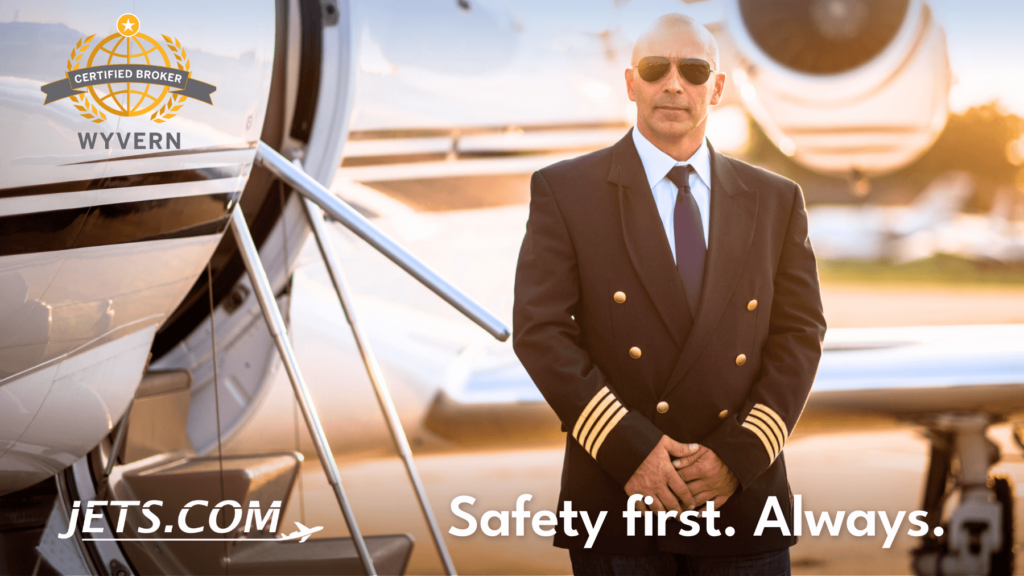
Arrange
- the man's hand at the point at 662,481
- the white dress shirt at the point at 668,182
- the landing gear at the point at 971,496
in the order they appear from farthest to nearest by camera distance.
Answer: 1. the landing gear at the point at 971,496
2. the white dress shirt at the point at 668,182
3. the man's hand at the point at 662,481

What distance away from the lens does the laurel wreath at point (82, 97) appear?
1.75m

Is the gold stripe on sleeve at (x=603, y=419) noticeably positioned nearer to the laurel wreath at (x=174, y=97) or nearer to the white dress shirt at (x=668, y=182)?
the white dress shirt at (x=668, y=182)

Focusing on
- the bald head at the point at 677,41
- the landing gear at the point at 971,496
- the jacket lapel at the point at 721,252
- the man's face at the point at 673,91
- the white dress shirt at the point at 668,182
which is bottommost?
the landing gear at the point at 971,496

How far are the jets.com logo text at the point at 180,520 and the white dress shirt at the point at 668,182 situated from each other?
4.70ft

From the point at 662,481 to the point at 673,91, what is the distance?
674 millimetres

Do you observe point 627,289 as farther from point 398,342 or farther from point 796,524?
point 398,342

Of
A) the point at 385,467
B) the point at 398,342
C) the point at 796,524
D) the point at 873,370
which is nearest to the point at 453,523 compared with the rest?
the point at 385,467

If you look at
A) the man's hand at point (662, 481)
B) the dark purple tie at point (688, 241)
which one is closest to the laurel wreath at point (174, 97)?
the dark purple tie at point (688, 241)

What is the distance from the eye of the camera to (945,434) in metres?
3.29

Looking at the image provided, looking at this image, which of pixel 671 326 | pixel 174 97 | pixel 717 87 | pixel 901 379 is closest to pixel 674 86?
pixel 717 87

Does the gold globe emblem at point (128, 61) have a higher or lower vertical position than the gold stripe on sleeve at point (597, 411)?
higher

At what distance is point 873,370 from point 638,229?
1.89m

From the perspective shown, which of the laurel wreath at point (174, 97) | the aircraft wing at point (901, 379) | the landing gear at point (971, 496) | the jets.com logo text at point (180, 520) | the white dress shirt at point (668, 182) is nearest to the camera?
the white dress shirt at point (668, 182)

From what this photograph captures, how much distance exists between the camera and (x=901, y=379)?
3166 millimetres
